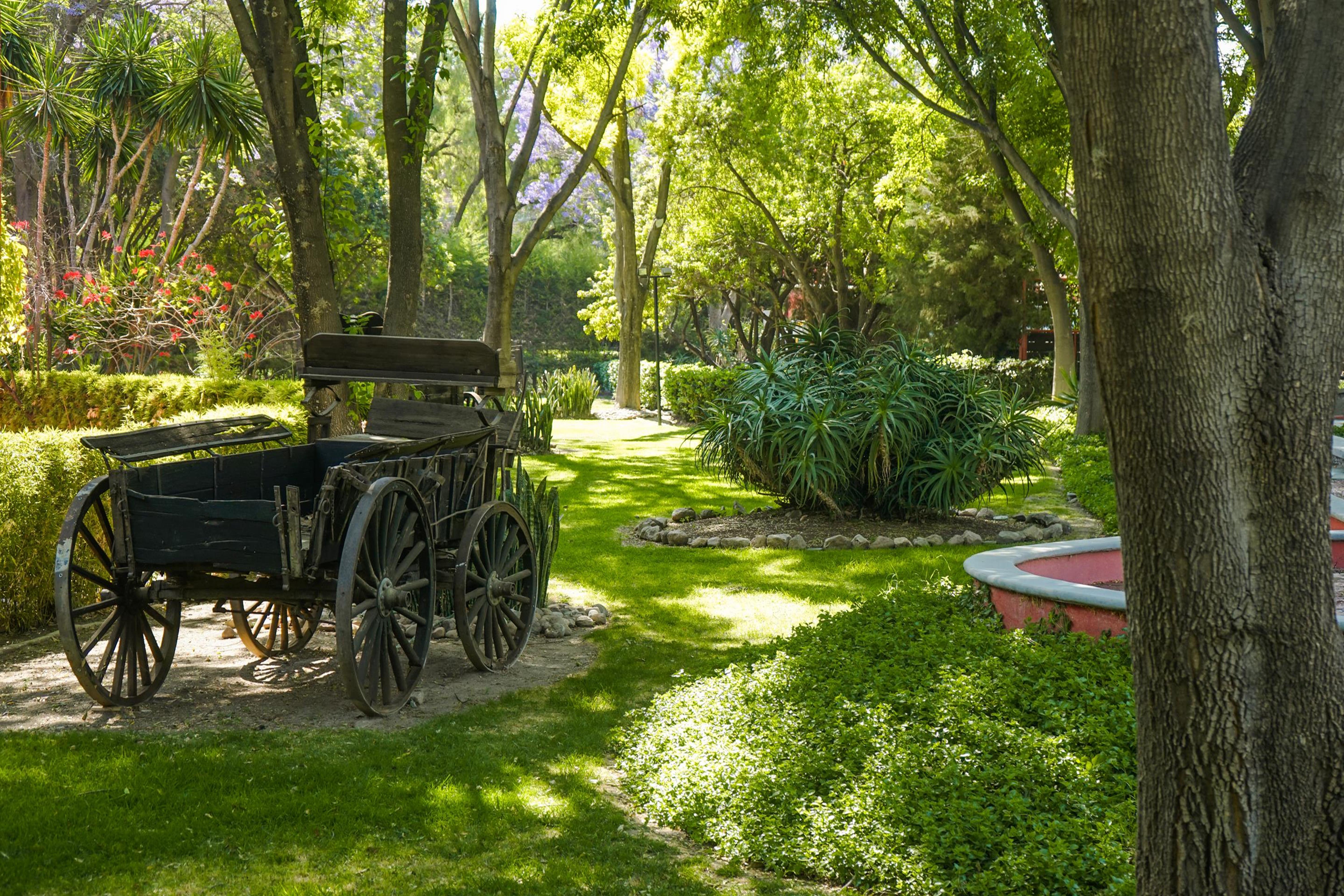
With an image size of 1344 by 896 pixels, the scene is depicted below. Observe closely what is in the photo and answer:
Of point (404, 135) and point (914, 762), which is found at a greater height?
point (404, 135)

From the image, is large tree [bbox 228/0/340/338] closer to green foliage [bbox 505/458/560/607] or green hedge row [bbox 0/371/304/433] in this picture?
green hedge row [bbox 0/371/304/433]

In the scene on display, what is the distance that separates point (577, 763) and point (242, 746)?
141cm

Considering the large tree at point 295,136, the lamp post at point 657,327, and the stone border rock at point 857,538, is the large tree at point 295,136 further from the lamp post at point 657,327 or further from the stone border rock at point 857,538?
the lamp post at point 657,327

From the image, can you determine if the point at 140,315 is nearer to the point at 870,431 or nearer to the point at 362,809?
the point at 870,431

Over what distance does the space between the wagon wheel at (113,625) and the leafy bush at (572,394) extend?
693 inches

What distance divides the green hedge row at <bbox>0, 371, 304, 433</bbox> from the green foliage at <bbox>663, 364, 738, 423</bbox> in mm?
11813

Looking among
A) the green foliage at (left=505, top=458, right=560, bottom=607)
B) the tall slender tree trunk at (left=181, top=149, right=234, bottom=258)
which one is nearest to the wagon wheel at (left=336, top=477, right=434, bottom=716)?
the green foliage at (left=505, top=458, right=560, bottom=607)

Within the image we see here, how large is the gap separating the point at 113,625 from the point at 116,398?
7160 millimetres

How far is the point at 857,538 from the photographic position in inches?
371

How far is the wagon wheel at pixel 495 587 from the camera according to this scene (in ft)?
18.1

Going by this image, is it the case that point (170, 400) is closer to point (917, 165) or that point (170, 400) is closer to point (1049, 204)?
point (1049, 204)

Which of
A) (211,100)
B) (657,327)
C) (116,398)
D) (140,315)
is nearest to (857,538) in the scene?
(116,398)

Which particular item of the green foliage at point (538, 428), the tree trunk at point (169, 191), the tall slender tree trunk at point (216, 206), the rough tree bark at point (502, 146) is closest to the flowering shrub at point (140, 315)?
the tall slender tree trunk at point (216, 206)

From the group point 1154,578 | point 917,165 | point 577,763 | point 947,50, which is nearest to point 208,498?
point 577,763
